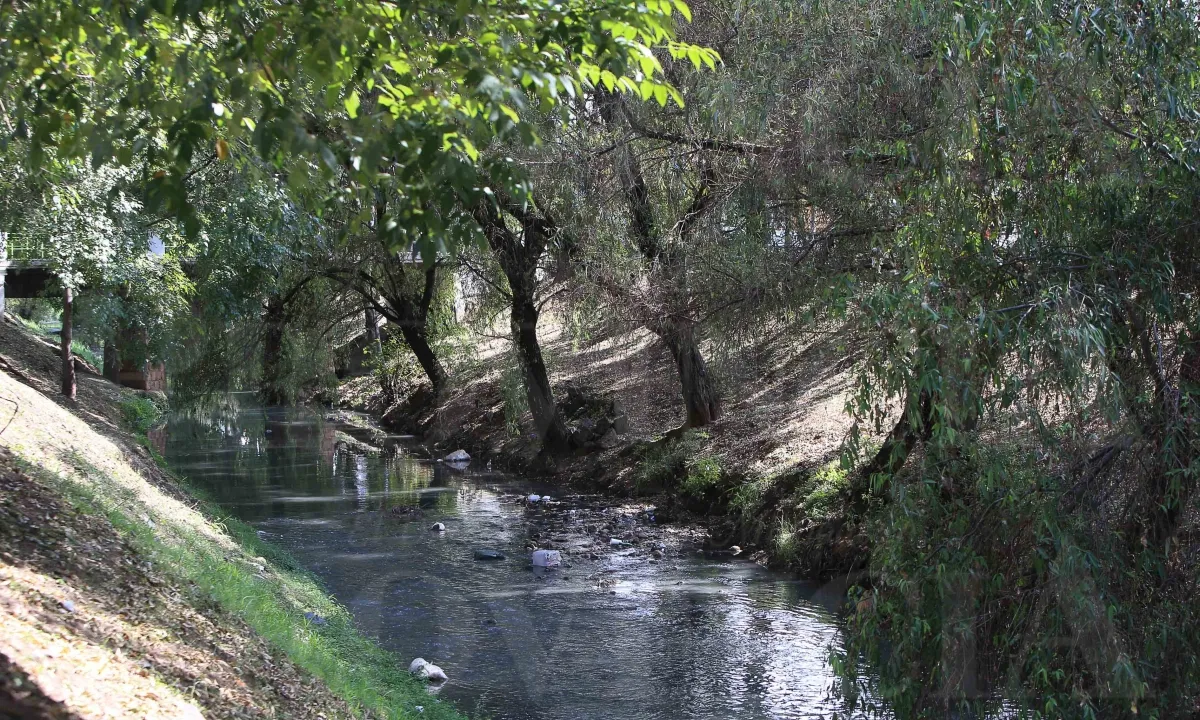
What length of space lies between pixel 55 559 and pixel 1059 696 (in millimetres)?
5884

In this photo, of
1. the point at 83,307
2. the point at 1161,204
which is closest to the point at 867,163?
the point at 1161,204

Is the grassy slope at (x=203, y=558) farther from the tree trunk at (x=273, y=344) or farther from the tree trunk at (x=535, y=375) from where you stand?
the tree trunk at (x=273, y=344)

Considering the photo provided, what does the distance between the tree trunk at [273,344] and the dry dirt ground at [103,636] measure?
40.4 ft

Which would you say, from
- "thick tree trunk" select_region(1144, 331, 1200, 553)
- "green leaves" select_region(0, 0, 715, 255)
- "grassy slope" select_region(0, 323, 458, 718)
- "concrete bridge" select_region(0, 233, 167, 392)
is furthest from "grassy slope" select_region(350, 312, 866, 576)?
"concrete bridge" select_region(0, 233, 167, 392)

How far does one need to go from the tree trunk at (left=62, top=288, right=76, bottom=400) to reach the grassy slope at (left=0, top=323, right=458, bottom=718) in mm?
3248

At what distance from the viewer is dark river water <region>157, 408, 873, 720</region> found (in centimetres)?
930

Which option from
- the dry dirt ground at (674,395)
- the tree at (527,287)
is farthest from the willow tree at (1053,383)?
the tree at (527,287)

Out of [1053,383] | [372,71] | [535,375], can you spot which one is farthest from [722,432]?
[372,71]

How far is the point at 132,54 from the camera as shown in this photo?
7.10 metres

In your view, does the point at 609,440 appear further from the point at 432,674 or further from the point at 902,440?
the point at 902,440

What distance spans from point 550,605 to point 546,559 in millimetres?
1912

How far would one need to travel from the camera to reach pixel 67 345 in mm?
16719

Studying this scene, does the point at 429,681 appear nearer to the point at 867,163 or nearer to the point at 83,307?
the point at 867,163

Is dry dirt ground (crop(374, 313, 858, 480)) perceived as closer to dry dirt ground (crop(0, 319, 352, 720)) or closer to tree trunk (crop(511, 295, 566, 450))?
tree trunk (crop(511, 295, 566, 450))
